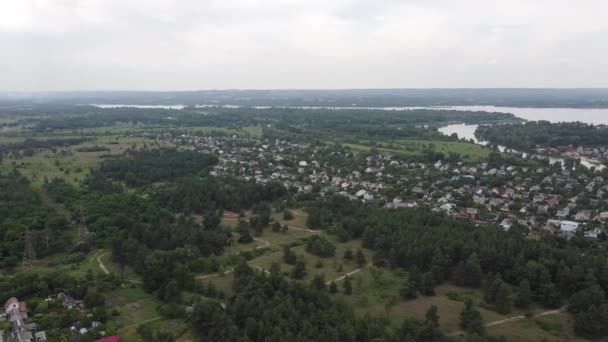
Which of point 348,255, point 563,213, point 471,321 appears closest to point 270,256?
point 348,255

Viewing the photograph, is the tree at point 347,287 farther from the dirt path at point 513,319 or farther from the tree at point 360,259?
the dirt path at point 513,319

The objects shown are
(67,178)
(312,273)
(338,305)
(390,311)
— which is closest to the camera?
(338,305)

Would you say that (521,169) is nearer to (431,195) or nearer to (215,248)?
(431,195)

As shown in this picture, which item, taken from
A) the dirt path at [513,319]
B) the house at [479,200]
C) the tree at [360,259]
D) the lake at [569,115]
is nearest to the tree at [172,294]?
the tree at [360,259]

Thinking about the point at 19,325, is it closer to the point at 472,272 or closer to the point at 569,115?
the point at 472,272

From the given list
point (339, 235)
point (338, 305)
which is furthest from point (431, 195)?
point (338, 305)

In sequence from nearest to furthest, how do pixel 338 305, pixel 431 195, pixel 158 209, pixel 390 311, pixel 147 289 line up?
1. pixel 338 305
2. pixel 390 311
3. pixel 147 289
4. pixel 158 209
5. pixel 431 195

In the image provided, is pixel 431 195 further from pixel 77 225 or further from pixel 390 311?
pixel 77 225

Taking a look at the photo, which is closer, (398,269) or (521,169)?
(398,269)

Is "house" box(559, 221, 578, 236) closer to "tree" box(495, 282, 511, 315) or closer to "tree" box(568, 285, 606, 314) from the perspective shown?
"tree" box(568, 285, 606, 314)
